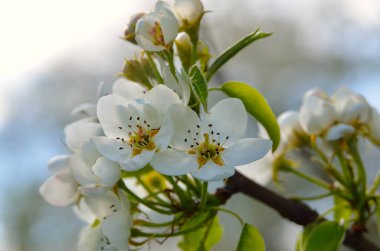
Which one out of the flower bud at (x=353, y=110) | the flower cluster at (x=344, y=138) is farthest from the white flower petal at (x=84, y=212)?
the flower bud at (x=353, y=110)

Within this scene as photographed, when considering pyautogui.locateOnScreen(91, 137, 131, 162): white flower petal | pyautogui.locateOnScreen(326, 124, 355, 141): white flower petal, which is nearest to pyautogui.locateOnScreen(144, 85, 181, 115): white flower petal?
pyautogui.locateOnScreen(91, 137, 131, 162): white flower petal

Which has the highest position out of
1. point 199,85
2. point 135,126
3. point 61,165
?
point 199,85

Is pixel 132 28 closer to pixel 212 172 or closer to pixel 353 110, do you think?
pixel 212 172

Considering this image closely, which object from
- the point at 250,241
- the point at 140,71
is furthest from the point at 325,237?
the point at 140,71

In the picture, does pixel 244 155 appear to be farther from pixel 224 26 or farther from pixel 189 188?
pixel 224 26

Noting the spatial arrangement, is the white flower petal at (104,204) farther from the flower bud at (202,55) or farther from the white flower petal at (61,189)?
the flower bud at (202,55)
